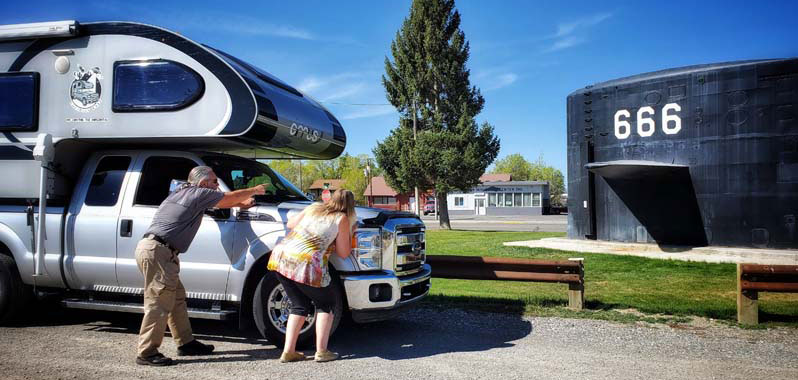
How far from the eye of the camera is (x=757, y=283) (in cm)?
689

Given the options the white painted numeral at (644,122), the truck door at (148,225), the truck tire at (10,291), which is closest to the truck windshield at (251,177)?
A: the truck door at (148,225)

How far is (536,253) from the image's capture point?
15633 millimetres

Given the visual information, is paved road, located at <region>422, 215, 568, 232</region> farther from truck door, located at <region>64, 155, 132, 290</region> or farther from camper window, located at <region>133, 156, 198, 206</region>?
truck door, located at <region>64, 155, 132, 290</region>

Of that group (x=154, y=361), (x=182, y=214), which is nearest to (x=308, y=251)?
(x=182, y=214)

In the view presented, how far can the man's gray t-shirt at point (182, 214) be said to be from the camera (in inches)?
202

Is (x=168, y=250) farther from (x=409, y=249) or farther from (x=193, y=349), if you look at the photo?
(x=409, y=249)

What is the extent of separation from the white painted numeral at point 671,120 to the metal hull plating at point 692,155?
0.02 meters

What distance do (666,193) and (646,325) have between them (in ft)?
26.4

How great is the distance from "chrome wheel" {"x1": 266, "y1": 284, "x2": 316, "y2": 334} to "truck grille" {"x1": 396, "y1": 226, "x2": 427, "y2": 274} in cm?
109

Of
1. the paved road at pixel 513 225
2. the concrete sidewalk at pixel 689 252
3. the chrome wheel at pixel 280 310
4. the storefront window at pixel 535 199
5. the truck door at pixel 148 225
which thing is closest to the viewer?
the chrome wheel at pixel 280 310

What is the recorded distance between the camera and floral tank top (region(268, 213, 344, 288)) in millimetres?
4941

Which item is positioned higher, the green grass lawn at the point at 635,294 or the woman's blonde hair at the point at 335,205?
the woman's blonde hair at the point at 335,205

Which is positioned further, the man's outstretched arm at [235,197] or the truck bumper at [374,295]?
the truck bumper at [374,295]

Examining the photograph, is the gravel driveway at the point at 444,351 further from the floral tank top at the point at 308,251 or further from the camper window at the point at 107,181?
the camper window at the point at 107,181
